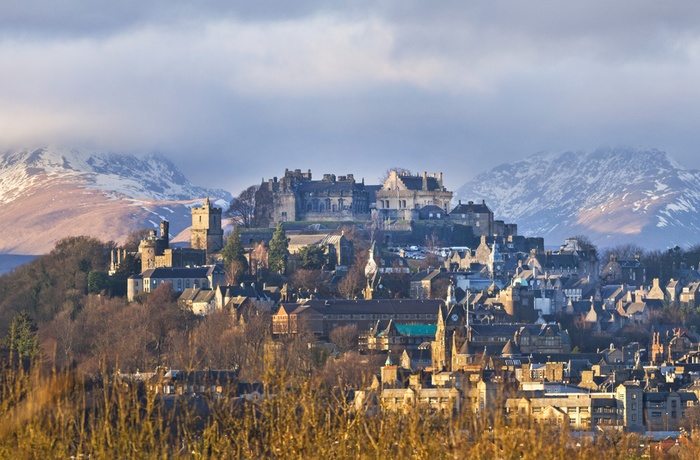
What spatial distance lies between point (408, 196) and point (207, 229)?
21.5m

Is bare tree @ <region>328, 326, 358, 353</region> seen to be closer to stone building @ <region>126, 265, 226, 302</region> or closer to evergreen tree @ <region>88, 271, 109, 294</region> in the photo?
stone building @ <region>126, 265, 226, 302</region>

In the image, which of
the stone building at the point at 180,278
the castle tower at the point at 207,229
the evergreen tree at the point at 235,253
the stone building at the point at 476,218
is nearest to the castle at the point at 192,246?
the castle tower at the point at 207,229

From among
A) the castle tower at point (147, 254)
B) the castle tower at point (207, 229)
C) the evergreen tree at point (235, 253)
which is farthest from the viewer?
the castle tower at point (207, 229)

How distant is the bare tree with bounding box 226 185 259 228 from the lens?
155 metres

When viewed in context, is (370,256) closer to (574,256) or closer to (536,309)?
(536,309)

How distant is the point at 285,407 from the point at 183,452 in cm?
761

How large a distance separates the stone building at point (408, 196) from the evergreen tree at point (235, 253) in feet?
80.8

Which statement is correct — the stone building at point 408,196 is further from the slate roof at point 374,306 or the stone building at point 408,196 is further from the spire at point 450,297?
the slate roof at point 374,306

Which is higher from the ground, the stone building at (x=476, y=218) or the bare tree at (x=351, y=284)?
the stone building at (x=476, y=218)

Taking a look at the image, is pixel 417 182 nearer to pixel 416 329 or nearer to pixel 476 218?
pixel 476 218

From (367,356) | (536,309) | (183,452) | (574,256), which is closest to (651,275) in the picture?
(574,256)

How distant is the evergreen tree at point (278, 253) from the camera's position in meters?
134

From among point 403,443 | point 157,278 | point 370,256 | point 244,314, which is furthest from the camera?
point 370,256

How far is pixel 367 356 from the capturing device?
11162cm
